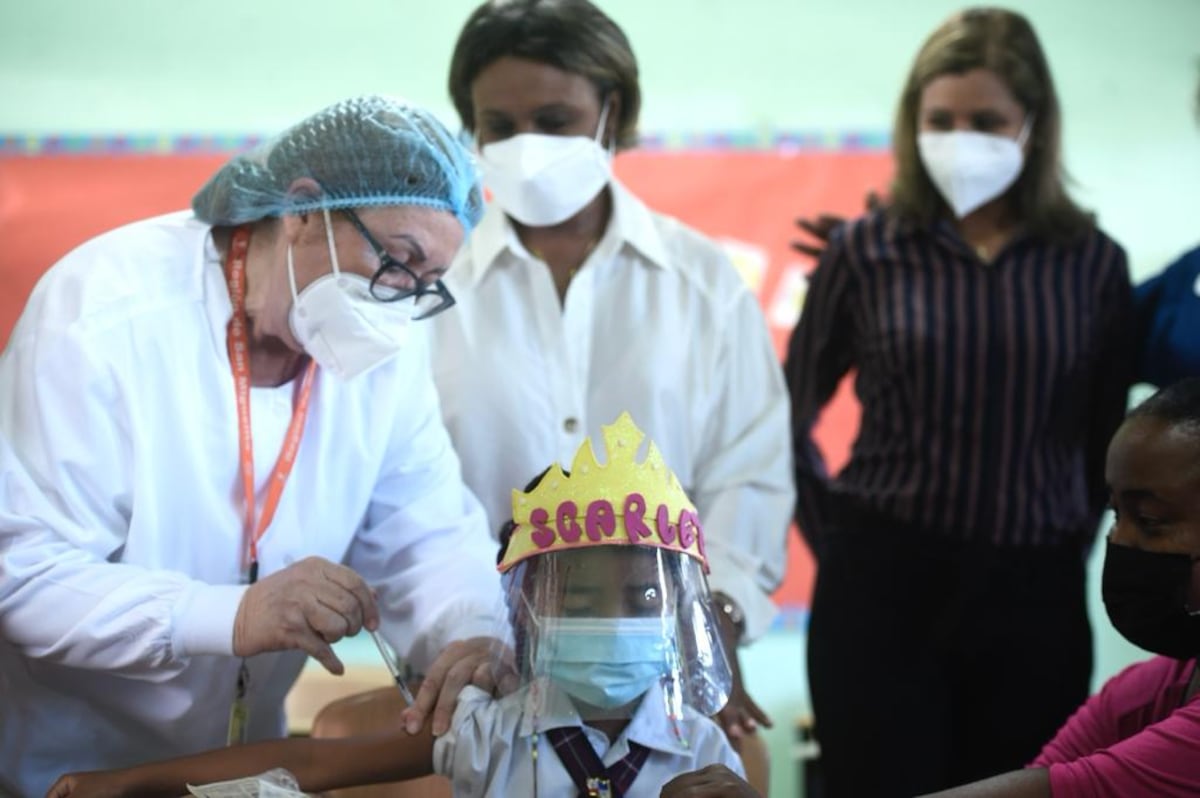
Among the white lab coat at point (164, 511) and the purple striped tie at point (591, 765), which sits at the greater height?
the white lab coat at point (164, 511)

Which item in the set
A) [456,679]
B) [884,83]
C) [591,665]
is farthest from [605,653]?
[884,83]

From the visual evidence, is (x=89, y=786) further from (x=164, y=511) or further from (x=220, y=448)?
(x=220, y=448)

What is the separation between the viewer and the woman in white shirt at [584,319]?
2211 mm

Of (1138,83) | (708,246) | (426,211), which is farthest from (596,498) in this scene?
(1138,83)

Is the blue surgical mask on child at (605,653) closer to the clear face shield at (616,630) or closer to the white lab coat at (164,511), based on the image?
the clear face shield at (616,630)

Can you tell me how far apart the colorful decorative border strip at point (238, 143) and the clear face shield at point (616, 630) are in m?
1.23

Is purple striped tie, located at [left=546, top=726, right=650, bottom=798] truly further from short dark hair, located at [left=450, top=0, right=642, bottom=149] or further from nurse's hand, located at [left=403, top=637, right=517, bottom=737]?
short dark hair, located at [left=450, top=0, right=642, bottom=149]

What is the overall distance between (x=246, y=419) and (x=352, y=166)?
1.25ft

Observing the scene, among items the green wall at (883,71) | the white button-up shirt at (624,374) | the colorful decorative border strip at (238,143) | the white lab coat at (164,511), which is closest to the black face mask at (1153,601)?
the white button-up shirt at (624,374)

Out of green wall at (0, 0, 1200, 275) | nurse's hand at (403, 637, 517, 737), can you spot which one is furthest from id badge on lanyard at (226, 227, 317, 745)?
green wall at (0, 0, 1200, 275)

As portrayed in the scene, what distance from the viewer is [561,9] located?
2205 millimetres

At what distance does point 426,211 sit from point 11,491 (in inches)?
25.5

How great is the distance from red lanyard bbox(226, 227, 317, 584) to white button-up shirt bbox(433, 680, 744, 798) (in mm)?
385

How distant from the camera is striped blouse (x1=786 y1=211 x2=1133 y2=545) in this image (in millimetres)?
2492
